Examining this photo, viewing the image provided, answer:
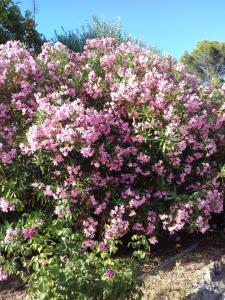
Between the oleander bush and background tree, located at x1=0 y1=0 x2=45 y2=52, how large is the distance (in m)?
4.70

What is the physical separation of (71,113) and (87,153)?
1.29 feet

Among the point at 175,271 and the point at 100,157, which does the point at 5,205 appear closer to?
the point at 100,157

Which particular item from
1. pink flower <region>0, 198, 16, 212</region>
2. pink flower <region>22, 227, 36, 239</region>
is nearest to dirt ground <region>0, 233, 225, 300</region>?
pink flower <region>22, 227, 36, 239</region>

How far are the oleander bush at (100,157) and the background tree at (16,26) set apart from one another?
4.70m

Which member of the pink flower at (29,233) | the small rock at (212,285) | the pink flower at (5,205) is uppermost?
the pink flower at (5,205)

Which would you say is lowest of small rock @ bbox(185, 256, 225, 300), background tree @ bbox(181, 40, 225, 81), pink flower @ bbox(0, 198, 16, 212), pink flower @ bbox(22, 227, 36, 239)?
small rock @ bbox(185, 256, 225, 300)

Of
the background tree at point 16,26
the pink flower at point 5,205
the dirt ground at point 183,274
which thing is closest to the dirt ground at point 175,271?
the dirt ground at point 183,274

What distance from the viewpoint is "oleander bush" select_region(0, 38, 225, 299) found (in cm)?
473

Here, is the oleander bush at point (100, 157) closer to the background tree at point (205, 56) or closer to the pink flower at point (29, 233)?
the pink flower at point (29, 233)

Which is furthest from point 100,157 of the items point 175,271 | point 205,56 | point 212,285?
point 205,56

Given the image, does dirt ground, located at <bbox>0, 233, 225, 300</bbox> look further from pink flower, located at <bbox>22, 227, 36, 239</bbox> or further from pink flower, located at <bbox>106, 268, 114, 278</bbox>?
pink flower, located at <bbox>106, 268, 114, 278</bbox>

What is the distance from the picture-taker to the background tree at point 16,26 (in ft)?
33.4

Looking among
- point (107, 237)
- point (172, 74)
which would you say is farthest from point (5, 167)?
point (172, 74)

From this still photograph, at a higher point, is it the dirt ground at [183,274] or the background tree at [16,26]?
the background tree at [16,26]
